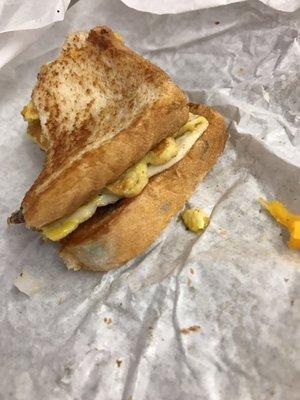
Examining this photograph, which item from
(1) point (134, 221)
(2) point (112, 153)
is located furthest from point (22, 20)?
(1) point (134, 221)

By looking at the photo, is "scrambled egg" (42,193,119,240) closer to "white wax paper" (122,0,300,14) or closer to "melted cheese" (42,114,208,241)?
"melted cheese" (42,114,208,241)

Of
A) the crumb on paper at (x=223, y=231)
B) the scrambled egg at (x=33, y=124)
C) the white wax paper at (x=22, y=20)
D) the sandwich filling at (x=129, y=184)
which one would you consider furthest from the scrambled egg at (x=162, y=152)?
the white wax paper at (x=22, y=20)

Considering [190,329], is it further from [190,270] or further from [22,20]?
[22,20]

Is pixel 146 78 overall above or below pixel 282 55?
above

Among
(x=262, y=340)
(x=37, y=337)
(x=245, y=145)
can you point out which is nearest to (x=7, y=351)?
(x=37, y=337)

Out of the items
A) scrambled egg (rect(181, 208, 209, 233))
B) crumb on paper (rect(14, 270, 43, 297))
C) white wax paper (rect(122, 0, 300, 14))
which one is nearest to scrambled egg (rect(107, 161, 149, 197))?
scrambled egg (rect(181, 208, 209, 233))

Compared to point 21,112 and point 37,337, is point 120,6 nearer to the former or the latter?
point 21,112
